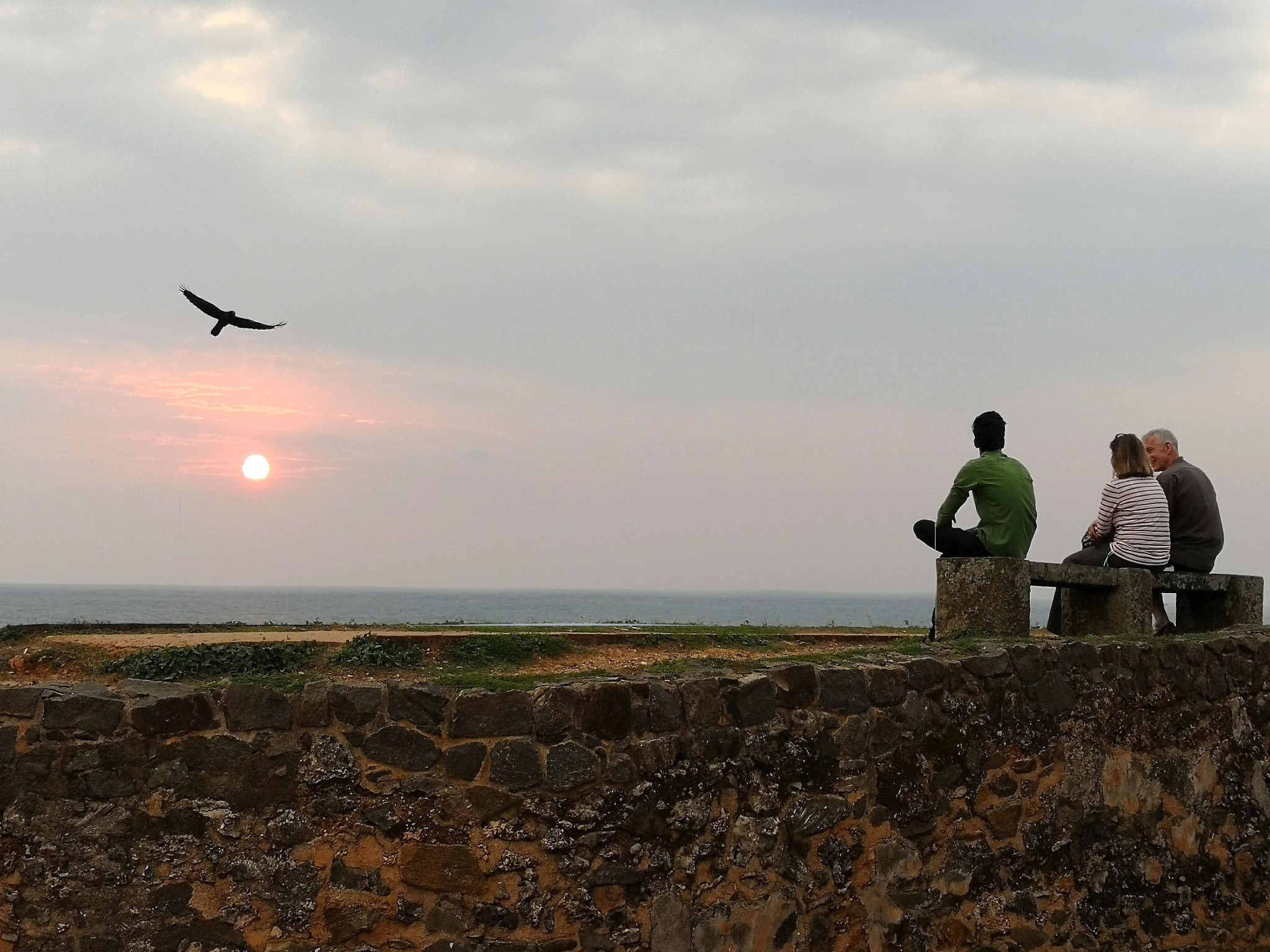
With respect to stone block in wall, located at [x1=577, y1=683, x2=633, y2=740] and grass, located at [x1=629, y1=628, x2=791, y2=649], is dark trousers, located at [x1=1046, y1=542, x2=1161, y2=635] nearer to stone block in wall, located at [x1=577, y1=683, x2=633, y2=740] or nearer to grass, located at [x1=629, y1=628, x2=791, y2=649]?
grass, located at [x1=629, y1=628, x2=791, y2=649]

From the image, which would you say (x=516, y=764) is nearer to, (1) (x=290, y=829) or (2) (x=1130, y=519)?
(1) (x=290, y=829)

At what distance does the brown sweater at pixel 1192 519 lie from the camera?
10.5 metres

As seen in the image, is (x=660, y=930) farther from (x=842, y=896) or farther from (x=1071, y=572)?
(x=1071, y=572)

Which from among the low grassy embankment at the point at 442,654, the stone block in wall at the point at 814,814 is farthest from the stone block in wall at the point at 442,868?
the stone block in wall at the point at 814,814

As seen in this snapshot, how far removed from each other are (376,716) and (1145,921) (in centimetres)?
577

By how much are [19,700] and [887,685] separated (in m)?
4.66

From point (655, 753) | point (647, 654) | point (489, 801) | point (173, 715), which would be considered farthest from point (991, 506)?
point (173, 715)

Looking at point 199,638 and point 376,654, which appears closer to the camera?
point 376,654

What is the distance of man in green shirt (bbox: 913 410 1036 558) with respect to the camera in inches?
364

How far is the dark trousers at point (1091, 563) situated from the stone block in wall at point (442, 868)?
221 inches

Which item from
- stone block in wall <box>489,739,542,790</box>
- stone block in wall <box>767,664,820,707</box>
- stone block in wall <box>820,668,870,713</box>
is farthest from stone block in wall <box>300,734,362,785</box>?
stone block in wall <box>820,668,870,713</box>

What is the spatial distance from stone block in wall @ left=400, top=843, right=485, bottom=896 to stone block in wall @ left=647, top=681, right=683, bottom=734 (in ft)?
3.70

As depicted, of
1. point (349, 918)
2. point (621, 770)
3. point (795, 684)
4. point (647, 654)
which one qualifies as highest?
point (795, 684)

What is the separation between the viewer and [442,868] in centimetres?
597
